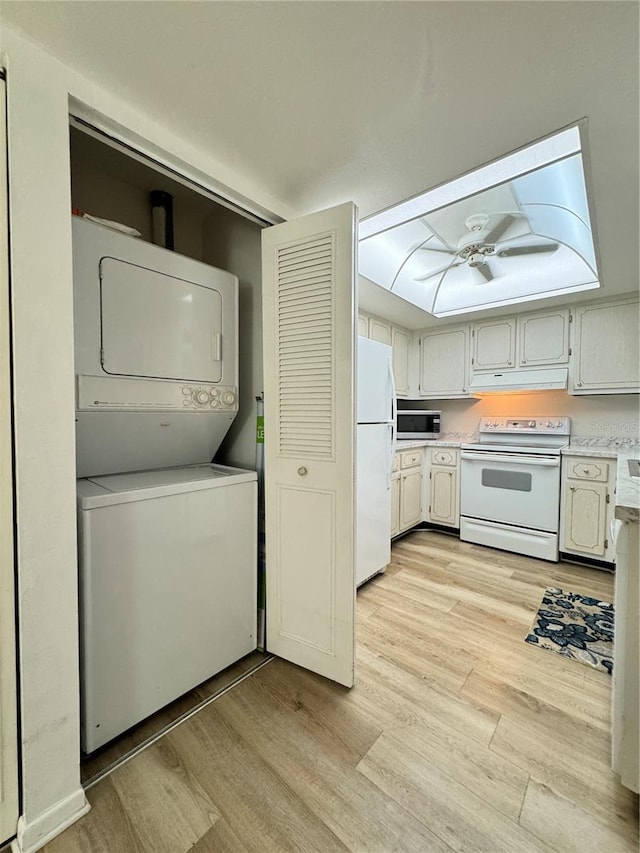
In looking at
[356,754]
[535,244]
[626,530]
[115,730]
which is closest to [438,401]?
[535,244]

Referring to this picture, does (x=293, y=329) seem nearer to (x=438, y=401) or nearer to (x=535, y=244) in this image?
(x=535, y=244)

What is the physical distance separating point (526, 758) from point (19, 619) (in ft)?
5.82

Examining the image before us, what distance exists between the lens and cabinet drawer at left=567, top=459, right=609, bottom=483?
2.89 metres

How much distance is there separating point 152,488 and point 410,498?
2706 mm

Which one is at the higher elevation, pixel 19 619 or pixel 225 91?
pixel 225 91

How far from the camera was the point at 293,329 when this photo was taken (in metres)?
1.71

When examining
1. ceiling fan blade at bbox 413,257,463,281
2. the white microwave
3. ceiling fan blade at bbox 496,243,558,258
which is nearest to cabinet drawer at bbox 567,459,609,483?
the white microwave

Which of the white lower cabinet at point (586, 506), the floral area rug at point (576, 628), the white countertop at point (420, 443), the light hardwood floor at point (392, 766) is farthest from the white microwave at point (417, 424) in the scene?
the light hardwood floor at point (392, 766)

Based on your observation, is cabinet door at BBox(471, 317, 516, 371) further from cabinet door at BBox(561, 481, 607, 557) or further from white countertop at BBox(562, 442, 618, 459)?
cabinet door at BBox(561, 481, 607, 557)

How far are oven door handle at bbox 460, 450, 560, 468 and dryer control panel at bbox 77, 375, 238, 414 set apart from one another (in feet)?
8.20

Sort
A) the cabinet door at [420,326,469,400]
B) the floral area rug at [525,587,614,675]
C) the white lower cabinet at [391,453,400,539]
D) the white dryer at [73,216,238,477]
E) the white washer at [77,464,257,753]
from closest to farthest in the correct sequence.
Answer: the white washer at [77,464,257,753] < the white dryer at [73,216,238,477] < the floral area rug at [525,587,614,675] < the white lower cabinet at [391,453,400,539] < the cabinet door at [420,326,469,400]

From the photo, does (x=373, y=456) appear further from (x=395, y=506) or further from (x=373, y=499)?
(x=395, y=506)

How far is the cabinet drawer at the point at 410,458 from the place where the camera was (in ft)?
11.3

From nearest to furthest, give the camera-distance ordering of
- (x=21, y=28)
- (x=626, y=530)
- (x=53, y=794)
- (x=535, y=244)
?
(x=21, y=28) → (x=53, y=794) → (x=626, y=530) → (x=535, y=244)
